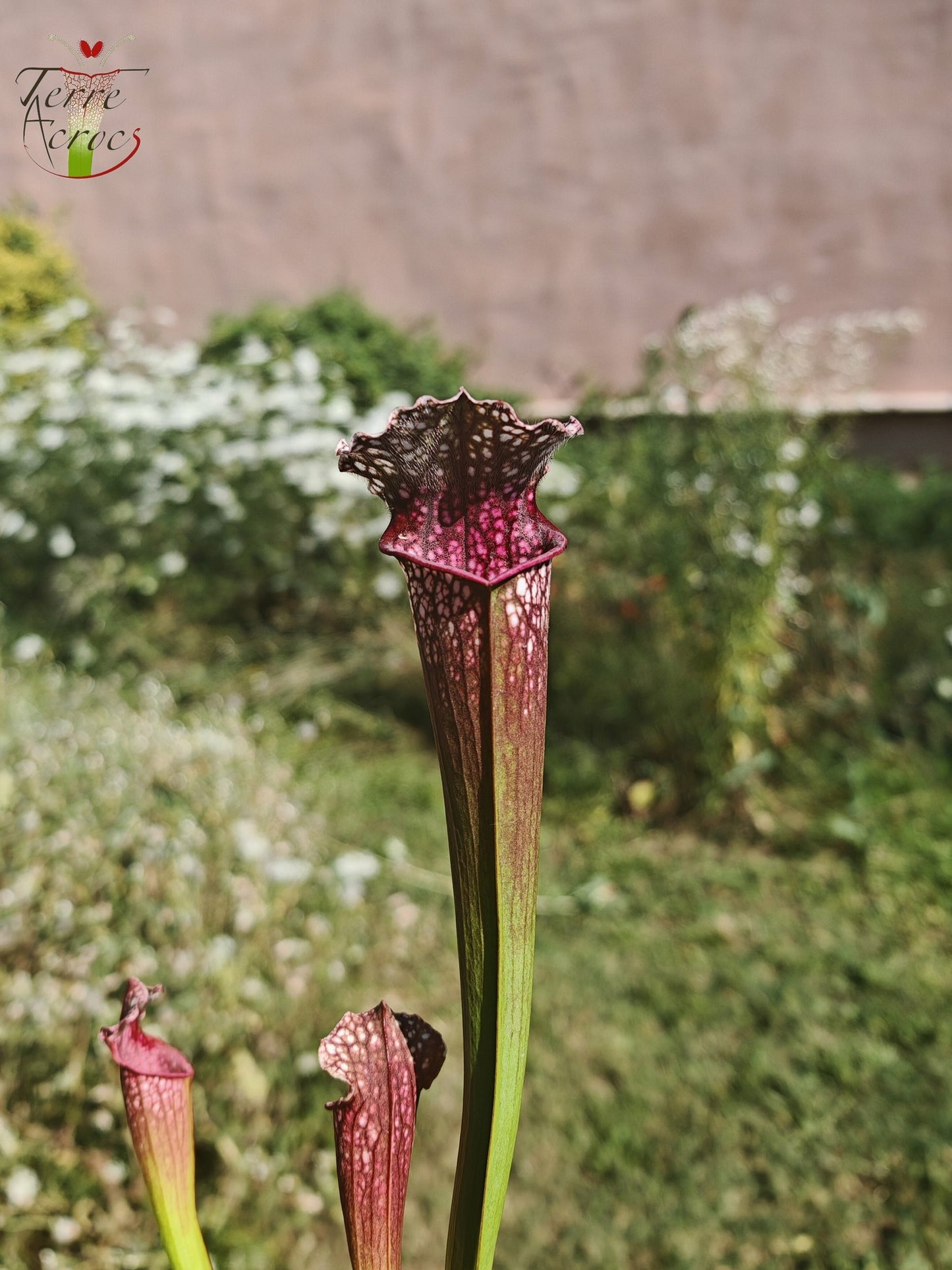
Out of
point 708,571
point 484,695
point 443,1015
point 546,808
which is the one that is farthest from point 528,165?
point 484,695

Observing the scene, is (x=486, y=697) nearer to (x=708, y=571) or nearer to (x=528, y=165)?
(x=708, y=571)

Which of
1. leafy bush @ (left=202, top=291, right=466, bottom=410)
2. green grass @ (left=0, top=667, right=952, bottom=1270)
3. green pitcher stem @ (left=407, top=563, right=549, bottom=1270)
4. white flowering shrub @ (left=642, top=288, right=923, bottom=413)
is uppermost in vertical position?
green pitcher stem @ (left=407, top=563, right=549, bottom=1270)

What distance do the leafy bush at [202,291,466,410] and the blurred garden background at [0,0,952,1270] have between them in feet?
0.10

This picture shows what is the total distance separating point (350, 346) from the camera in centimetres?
487

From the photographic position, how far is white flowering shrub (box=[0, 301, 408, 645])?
386 cm

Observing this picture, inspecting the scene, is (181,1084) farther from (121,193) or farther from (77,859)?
(121,193)

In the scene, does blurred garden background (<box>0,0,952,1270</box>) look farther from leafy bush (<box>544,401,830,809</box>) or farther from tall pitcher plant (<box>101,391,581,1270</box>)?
tall pitcher plant (<box>101,391,581,1270</box>)

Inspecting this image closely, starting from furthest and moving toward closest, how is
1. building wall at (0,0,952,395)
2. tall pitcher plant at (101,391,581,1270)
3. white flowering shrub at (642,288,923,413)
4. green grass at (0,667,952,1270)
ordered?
1. building wall at (0,0,952,395)
2. white flowering shrub at (642,288,923,413)
3. green grass at (0,667,952,1270)
4. tall pitcher plant at (101,391,581,1270)

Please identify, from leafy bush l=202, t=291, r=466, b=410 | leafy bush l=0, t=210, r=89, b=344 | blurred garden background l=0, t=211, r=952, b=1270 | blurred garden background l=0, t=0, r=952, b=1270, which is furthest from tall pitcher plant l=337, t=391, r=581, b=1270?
leafy bush l=0, t=210, r=89, b=344

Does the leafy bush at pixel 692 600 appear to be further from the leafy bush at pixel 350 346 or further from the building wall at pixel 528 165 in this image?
the building wall at pixel 528 165

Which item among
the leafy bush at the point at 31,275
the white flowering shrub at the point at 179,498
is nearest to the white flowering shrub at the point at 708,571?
the white flowering shrub at the point at 179,498

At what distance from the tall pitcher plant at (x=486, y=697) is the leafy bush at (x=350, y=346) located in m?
4.21

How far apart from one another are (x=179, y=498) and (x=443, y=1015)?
2.32 meters

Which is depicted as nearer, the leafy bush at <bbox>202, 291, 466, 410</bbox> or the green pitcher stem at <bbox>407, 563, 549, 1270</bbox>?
the green pitcher stem at <bbox>407, 563, 549, 1270</bbox>
